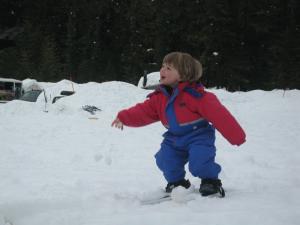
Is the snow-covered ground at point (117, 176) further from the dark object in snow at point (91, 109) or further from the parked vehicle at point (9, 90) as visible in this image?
the parked vehicle at point (9, 90)

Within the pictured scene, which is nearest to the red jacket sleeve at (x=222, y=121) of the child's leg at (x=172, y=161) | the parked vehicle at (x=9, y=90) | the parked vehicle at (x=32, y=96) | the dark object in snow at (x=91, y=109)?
the child's leg at (x=172, y=161)

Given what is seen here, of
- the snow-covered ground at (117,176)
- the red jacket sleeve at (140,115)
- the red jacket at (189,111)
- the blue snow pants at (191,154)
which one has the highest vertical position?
the red jacket at (189,111)

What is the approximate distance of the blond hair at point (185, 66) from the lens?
3764 mm

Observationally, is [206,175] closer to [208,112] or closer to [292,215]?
[208,112]

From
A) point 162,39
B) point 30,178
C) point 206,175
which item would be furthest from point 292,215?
point 162,39

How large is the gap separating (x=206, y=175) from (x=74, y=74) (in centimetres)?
4449

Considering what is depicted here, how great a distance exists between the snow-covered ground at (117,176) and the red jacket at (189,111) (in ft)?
1.80

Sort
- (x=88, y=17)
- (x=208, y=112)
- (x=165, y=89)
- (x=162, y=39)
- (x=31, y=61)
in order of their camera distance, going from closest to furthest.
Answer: (x=208, y=112)
(x=165, y=89)
(x=162, y=39)
(x=31, y=61)
(x=88, y=17)

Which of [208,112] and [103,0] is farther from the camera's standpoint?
[103,0]

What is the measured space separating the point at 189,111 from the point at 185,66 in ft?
1.27

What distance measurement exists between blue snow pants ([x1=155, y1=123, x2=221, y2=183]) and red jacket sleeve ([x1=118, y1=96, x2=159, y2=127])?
27 centimetres

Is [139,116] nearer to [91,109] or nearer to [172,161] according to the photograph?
[172,161]

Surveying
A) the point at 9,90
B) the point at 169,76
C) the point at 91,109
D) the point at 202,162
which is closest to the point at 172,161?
the point at 202,162

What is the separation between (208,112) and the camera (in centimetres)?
360
